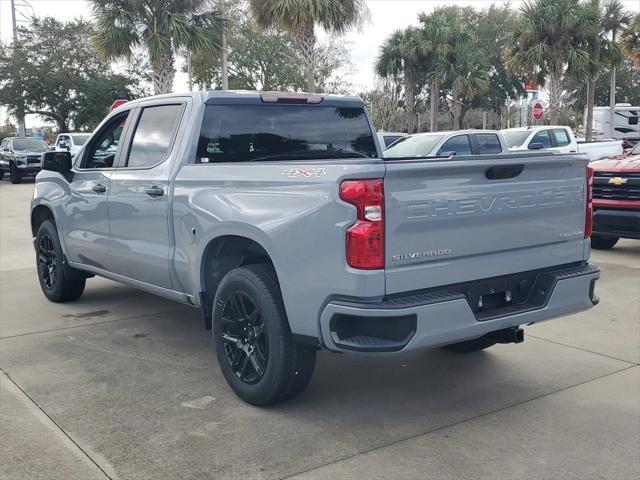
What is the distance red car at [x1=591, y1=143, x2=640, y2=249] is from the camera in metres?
8.93

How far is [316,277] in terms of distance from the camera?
3.60 m

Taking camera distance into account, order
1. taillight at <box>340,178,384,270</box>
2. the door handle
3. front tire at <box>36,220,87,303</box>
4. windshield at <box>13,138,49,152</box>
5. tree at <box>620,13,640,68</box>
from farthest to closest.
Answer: tree at <box>620,13,640,68</box> < windshield at <box>13,138,49,152</box> < front tire at <box>36,220,87,303</box> < the door handle < taillight at <box>340,178,384,270</box>

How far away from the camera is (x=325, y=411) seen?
4.20 meters

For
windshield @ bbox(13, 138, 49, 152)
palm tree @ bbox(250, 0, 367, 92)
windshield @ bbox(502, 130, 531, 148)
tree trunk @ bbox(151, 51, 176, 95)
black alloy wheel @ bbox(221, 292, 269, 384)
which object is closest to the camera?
black alloy wheel @ bbox(221, 292, 269, 384)

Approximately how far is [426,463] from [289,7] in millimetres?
20473

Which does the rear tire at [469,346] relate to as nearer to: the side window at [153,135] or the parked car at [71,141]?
the side window at [153,135]

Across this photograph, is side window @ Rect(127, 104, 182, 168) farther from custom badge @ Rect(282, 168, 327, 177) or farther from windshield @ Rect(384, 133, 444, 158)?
windshield @ Rect(384, 133, 444, 158)

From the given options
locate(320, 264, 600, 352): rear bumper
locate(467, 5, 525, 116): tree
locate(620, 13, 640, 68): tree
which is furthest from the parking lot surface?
locate(467, 5, 525, 116): tree

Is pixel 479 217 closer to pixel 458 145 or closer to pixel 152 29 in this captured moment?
pixel 458 145

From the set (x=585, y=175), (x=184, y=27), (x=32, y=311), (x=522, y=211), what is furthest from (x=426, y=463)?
(x=184, y=27)

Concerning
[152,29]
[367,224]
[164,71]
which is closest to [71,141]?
[164,71]

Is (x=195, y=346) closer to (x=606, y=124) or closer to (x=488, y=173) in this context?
(x=488, y=173)

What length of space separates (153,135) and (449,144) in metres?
9.07

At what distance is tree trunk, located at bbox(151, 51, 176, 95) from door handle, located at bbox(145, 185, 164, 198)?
20206 millimetres
